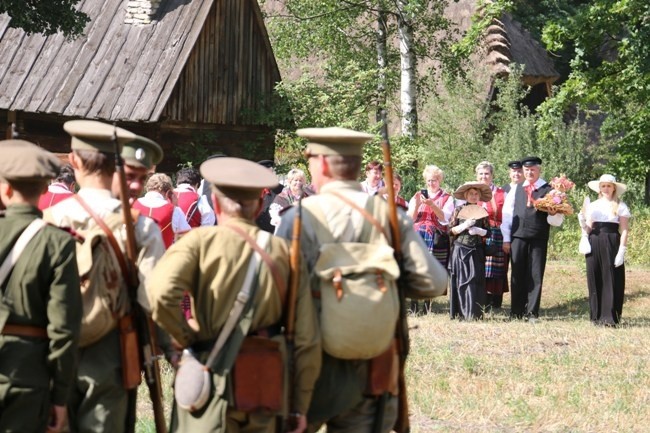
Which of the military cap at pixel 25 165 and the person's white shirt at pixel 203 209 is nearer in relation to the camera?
the military cap at pixel 25 165

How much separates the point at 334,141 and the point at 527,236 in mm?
9074

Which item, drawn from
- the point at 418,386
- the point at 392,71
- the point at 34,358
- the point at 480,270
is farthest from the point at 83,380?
the point at 392,71

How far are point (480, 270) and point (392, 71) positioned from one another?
13.1 metres

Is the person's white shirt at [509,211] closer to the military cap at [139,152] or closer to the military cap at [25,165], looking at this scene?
the military cap at [139,152]

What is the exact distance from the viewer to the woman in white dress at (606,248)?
1351 cm

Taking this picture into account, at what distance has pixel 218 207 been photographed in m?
5.14

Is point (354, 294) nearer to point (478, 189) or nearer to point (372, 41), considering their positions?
point (478, 189)

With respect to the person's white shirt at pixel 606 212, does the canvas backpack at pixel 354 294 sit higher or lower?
higher

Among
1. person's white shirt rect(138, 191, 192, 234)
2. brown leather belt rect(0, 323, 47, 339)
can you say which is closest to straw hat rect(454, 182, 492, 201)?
person's white shirt rect(138, 191, 192, 234)

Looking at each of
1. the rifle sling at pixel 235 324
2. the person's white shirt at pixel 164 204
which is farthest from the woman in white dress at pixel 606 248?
the rifle sling at pixel 235 324

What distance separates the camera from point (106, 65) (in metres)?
25.7

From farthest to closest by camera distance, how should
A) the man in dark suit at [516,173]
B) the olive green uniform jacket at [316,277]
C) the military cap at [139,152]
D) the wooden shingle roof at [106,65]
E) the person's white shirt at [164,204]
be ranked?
1. the wooden shingle roof at [106,65]
2. the man in dark suit at [516,173]
3. the person's white shirt at [164,204]
4. the military cap at [139,152]
5. the olive green uniform jacket at [316,277]

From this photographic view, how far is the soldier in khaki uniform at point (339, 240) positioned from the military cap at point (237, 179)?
0.94 ft

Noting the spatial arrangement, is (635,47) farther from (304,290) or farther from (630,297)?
(304,290)
